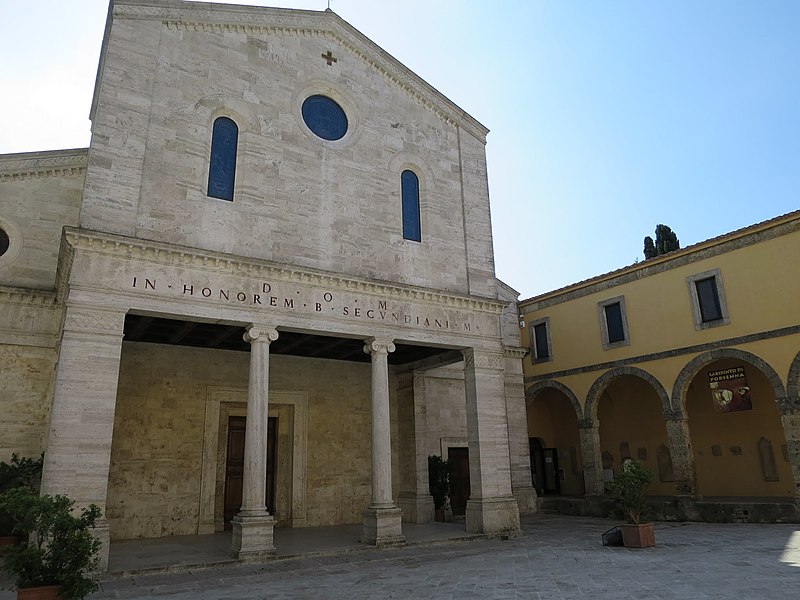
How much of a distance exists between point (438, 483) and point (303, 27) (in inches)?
525

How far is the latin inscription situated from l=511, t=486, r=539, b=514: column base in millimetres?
8234

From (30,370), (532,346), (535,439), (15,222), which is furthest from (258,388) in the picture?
(535,439)

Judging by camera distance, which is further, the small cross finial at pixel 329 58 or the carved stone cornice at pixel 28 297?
the small cross finial at pixel 329 58

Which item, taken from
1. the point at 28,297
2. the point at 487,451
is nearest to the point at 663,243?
the point at 487,451

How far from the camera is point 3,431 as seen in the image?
13852 millimetres

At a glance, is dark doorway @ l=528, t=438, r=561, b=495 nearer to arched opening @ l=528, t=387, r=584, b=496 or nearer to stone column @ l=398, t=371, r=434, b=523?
arched opening @ l=528, t=387, r=584, b=496

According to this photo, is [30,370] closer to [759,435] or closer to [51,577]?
[51,577]

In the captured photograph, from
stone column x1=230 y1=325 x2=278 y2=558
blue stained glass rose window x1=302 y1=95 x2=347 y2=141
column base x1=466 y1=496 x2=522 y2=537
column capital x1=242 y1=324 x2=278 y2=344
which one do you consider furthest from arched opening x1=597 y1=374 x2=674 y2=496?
stone column x1=230 y1=325 x2=278 y2=558

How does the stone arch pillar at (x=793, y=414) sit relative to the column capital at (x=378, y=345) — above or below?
below

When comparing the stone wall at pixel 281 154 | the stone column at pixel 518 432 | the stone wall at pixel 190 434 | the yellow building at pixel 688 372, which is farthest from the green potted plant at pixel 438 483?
the yellow building at pixel 688 372

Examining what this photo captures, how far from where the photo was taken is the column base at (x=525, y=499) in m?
20.6

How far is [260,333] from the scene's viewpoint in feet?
41.1

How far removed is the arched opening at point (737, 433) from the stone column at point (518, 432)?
551 centimetres

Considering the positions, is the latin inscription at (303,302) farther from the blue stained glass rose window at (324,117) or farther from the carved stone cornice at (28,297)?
the carved stone cornice at (28,297)
